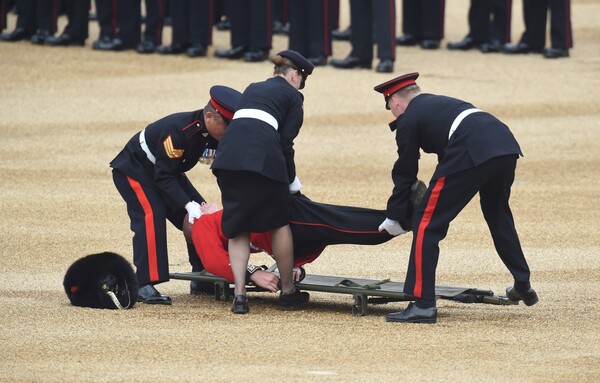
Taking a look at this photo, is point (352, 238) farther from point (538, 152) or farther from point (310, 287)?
point (538, 152)

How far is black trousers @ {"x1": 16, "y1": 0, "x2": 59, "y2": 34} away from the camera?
1520 cm

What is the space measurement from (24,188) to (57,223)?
118 cm

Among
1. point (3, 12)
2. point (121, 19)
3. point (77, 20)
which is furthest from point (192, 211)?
point (3, 12)

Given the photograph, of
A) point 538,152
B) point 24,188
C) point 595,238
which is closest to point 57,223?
point 24,188

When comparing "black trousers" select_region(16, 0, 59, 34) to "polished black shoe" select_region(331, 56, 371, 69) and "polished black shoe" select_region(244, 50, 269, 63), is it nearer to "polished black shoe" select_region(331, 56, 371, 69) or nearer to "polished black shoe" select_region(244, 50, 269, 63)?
"polished black shoe" select_region(244, 50, 269, 63)

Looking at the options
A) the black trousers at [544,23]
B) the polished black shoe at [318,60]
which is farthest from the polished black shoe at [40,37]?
the black trousers at [544,23]

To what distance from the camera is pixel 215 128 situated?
280 inches

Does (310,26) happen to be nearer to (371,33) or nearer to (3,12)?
(371,33)

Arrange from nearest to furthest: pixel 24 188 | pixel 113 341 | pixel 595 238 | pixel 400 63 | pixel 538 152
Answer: pixel 113 341 < pixel 595 238 < pixel 24 188 < pixel 538 152 < pixel 400 63

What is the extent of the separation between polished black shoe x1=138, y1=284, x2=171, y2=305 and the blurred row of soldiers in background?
6.61 metres

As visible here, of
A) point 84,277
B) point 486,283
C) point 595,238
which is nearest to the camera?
point 84,277

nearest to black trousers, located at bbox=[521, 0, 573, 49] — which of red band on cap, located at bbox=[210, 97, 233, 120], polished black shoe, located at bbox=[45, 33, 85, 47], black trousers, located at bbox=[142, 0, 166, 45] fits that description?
black trousers, located at bbox=[142, 0, 166, 45]

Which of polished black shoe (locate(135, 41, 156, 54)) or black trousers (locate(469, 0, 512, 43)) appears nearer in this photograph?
black trousers (locate(469, 0, 512, 43))

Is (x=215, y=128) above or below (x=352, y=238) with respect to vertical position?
above
